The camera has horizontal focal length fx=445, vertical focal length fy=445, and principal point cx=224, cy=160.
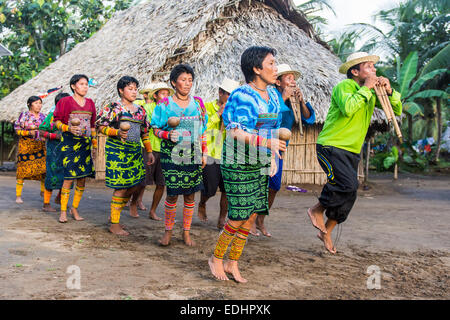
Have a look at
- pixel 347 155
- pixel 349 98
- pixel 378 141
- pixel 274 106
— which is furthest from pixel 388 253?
pixel 378 141

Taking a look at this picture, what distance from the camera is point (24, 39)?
18.5m

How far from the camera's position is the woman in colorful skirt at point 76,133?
16.9 feet

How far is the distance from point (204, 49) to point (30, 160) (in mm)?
4932

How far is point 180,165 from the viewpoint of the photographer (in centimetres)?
420

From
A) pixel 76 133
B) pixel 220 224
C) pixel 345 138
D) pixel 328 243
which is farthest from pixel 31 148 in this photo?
pixel 345 138

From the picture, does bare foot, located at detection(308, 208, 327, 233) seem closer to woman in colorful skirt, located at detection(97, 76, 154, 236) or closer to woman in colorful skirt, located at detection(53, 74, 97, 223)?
woman in colorful skirt, located at detection(97, 76, 154, 236)

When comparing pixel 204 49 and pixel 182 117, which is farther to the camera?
pixel 204 49

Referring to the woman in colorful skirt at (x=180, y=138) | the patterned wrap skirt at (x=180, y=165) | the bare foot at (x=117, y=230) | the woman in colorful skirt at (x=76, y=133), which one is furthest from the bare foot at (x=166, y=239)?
the woman in colorful skirt at (x=76, y=133)

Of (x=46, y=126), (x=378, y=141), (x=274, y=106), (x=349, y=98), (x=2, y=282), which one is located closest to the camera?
(x=2, y=282)

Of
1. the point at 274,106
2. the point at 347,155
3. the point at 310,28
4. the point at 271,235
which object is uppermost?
the point at 310,28

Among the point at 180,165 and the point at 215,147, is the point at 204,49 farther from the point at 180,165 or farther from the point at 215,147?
the point at 180,165

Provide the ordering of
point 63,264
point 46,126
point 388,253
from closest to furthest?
1. point 63,264
2. point 388,253
3. point 46,126

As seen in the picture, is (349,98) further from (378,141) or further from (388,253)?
(378,141)

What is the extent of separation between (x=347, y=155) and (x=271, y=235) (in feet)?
4.88
